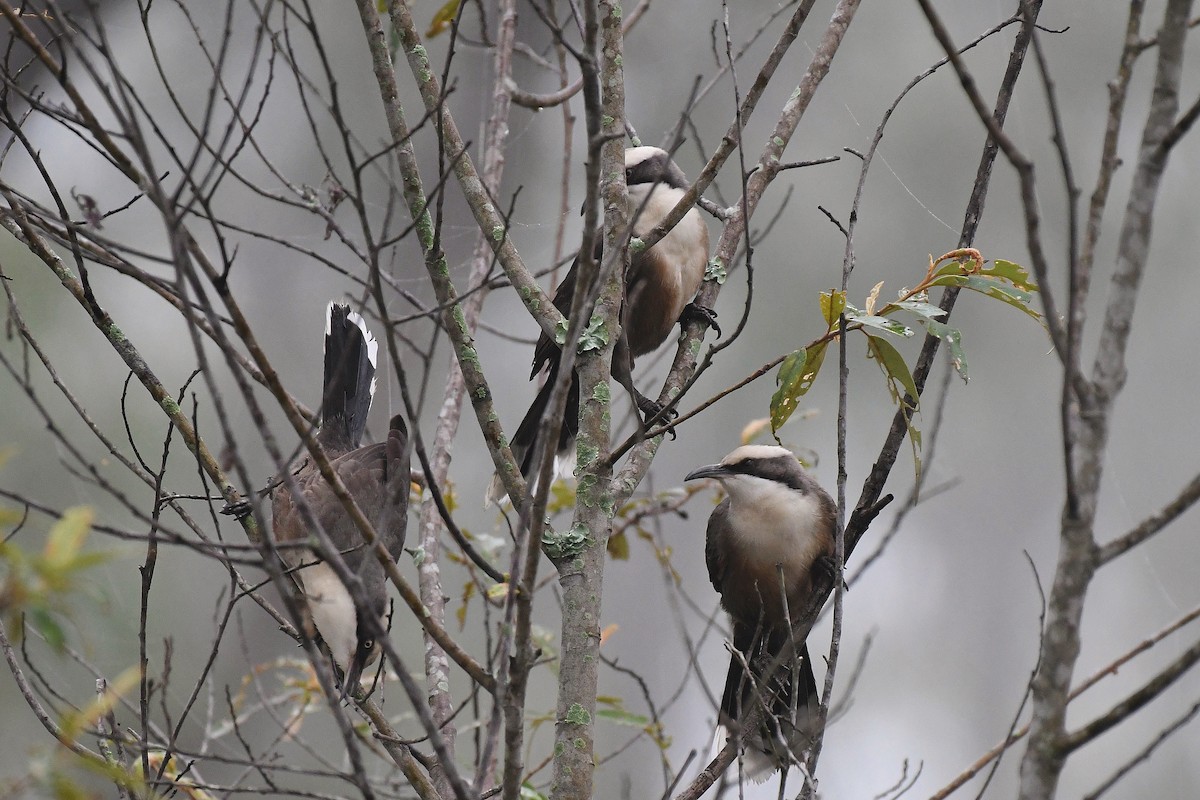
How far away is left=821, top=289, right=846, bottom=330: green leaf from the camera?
60.3 inches

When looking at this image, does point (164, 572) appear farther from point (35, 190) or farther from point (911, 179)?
point (911, 179)

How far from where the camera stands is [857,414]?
685 centimetres

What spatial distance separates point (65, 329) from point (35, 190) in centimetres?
83

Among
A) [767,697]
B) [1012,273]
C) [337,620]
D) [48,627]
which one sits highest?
[337,620]

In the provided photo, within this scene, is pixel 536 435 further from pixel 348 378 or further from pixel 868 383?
pixel 868 383

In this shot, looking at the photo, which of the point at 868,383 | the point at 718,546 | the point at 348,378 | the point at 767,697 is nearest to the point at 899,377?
the point at 767,697

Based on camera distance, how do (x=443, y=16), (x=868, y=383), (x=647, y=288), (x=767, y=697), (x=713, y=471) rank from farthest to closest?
(x=868, y=383), (x=647, y=288), (x=713, y=471), (x=767, y=697), (x=443, y=16)

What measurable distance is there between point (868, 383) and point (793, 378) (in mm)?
5596

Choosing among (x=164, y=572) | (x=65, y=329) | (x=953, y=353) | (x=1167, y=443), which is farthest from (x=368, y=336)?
(x=1167, y=443)

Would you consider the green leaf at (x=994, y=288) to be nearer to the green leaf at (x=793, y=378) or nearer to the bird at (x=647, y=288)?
the green leaf at (x=793, y=378)

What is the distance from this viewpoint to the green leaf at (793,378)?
161 centimetres

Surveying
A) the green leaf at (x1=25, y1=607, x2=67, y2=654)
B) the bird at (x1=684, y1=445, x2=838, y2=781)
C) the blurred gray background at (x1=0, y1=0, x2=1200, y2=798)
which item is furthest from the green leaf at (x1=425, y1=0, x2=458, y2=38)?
the blurred gray background at (x1=0, y1=0, x2=1200, y2=798)

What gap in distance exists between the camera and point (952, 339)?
1534 millimetres

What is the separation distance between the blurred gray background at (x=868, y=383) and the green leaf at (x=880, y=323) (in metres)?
4.21
